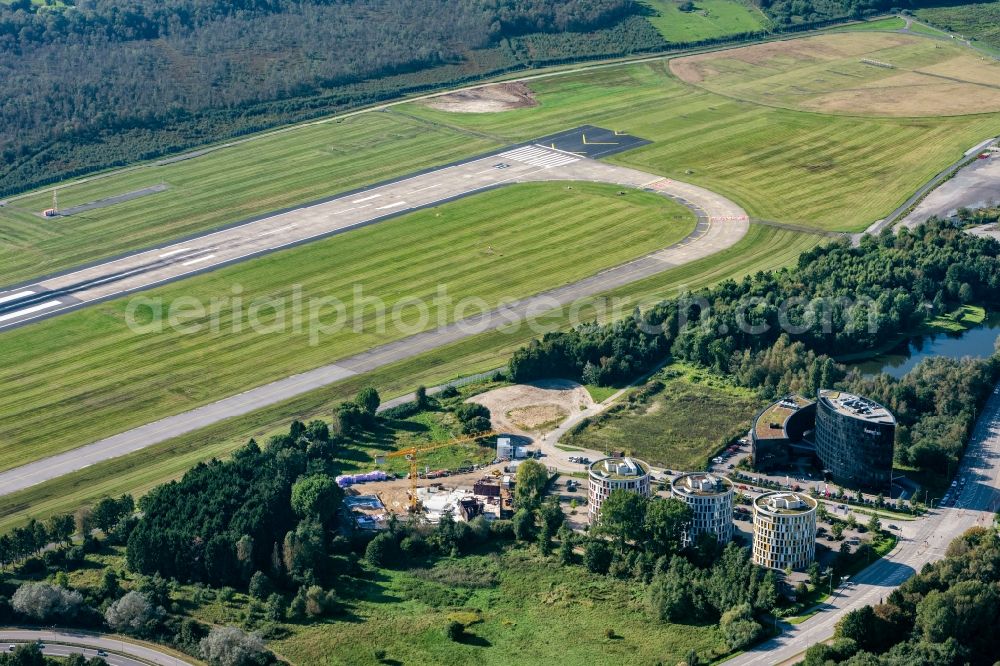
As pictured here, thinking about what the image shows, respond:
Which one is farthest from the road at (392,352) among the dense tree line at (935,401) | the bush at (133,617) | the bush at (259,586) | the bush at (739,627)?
the bush at (739,627)

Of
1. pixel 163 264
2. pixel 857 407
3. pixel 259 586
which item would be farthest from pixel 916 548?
pixel 163 264

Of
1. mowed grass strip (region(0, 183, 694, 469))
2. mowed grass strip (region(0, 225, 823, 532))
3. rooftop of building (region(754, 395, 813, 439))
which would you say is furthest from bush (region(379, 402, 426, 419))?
rooftop of building (region(754, 395, 813, 439))

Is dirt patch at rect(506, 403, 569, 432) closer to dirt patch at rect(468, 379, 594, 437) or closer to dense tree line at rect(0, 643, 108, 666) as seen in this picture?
dirt patch at rect(468, 379, 594, 437)

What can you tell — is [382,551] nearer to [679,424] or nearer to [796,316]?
[679,424]

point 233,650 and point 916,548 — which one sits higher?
point 233,650

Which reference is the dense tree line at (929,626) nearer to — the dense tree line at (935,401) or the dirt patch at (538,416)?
the dense tree line at (935,401)
